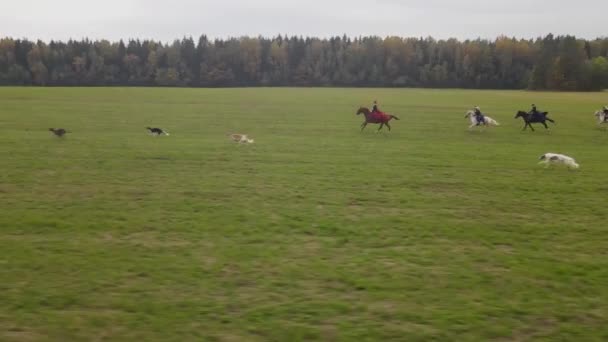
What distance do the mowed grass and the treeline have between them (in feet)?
369

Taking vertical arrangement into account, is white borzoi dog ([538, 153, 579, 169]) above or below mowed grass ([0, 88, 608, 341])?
above

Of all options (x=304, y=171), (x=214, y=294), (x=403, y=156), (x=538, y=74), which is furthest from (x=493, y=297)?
(x=538, y=74)

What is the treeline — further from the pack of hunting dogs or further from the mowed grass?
the mowed grass

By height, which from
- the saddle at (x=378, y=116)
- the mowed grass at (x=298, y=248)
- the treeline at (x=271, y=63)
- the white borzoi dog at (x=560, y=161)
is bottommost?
the mowed grass at (x=298, y=248)

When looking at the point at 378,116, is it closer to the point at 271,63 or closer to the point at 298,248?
the point at 298,248

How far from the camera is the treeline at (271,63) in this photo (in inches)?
4934

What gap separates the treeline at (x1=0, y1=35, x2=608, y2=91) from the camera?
12531 cm

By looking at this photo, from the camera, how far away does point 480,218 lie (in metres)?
10.6

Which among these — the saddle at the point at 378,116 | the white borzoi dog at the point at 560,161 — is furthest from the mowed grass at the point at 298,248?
the saddle at the point at 378,116

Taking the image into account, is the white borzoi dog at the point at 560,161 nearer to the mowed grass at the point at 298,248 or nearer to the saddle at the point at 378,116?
the mowed grass at the point at 298,248

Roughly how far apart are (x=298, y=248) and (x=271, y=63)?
136512mm

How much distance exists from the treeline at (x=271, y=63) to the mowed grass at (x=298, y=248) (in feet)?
369

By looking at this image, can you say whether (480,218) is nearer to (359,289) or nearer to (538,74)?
(359,289)

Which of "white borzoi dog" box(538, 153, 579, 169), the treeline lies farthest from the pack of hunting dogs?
the treeline
